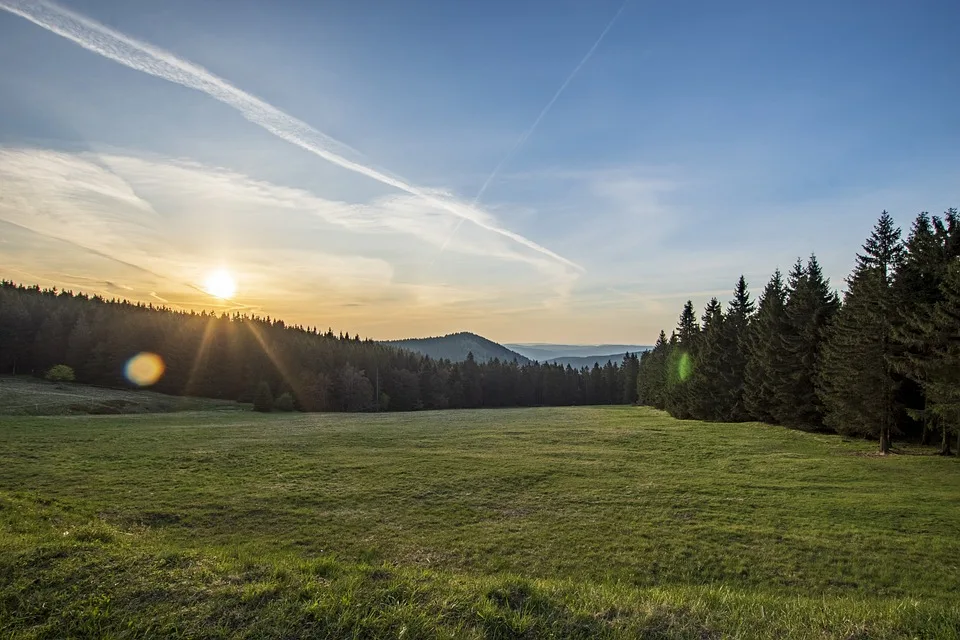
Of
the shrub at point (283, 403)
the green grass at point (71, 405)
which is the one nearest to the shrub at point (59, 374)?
the green grass at point (71, 405)

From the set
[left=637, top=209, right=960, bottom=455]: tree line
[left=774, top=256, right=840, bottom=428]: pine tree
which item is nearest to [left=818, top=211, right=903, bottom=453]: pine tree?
[left=637, top=209, right=960, bottom=455]: tree line

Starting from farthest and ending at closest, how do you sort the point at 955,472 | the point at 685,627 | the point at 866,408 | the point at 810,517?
the point at 866,408, the point at 955,472, the point at 810,517, the point at 685,627

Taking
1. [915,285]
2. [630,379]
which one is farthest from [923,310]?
[630,379]

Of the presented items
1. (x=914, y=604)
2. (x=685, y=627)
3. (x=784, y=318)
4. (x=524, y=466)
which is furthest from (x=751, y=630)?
(x=784, y=318)

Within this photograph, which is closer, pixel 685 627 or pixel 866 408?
pixel 685 627

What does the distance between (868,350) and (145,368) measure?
10815 centimetres

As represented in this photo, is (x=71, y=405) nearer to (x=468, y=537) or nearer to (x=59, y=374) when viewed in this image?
(x=59, y=374)

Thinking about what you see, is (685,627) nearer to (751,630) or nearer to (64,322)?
(751,630)

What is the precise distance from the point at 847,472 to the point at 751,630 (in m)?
23.6

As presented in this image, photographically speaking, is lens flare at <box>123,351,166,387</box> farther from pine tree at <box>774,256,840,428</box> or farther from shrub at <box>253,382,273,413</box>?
pine tree at <box>774,256,840,428</box>

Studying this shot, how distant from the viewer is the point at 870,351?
98.8 ft

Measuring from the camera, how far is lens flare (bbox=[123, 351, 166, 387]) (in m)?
89.9

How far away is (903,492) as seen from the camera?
19484 millimetres

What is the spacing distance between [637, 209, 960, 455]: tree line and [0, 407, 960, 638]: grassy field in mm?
3471
